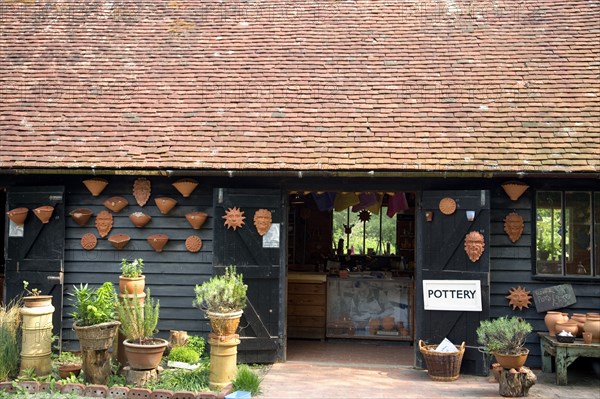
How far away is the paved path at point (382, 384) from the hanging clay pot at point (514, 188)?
7.76 feet

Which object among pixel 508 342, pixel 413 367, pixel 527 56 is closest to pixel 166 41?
pixel 527 56

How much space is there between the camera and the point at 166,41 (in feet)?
34.6

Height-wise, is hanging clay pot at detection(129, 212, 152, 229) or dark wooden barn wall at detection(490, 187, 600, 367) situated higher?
hanging clay pot at detection(129, 212, 152, 229)

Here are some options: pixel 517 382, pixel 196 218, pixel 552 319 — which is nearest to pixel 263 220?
pixel 196 218

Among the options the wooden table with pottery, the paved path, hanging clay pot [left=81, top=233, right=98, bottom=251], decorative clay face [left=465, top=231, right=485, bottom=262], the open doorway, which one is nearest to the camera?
the paved path

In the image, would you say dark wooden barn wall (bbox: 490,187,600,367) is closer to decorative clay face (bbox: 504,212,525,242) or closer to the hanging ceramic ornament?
decorative clay face (bbox: 504,212,525,242)

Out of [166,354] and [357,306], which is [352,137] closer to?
[357,306]

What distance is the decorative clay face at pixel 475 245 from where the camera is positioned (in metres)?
7.64

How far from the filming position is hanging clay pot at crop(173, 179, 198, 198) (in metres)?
8.25

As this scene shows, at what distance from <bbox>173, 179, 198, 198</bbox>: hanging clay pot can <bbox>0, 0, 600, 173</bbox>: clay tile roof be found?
1.11ft

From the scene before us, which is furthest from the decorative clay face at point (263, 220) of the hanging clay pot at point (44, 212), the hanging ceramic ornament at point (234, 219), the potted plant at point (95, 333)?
the hanging clay pot at point (44, 212)

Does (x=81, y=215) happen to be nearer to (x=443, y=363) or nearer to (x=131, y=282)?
(x=131, y=282)

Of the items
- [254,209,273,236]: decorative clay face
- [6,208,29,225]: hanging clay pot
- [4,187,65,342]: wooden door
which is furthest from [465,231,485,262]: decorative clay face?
[6,208,29,225]: hanging clay pot

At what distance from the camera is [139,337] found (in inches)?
268
